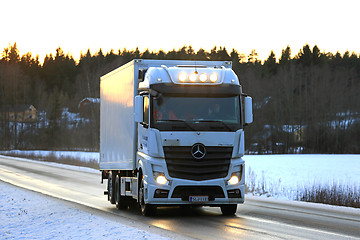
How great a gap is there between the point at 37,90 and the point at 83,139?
174ft

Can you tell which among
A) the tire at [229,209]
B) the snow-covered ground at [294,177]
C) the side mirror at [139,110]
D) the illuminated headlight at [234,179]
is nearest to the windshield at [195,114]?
the side mirror at [139,110]

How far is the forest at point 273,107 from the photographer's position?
3425 inches

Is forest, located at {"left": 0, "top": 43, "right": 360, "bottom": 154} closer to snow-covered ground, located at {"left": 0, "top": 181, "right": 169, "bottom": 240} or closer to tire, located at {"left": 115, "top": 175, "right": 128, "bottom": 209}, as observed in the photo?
tire, located at {"left": 115, "top": 175, "right": 128, "bottom": 209}

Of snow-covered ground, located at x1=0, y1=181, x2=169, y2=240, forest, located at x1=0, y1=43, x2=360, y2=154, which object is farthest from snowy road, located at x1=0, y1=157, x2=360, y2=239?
forest, located at x1=0, y1=43, x2=360, y2=154

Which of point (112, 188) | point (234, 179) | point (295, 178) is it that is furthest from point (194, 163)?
point (295, 178)

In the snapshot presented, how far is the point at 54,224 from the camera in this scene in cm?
1220

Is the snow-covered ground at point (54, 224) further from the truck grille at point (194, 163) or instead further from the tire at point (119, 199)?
the truck grille at point (194, 163)

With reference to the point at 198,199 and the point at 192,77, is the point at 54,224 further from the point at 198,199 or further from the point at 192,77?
the point at 192,77

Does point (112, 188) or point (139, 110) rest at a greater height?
point (139, 110)

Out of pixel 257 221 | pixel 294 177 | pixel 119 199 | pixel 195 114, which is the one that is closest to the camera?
pixel 257 221

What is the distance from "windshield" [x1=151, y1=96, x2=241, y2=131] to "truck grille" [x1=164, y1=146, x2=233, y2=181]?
1.59 ft

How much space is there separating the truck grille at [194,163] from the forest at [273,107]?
62.7 m

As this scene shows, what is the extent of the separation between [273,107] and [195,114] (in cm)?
8309

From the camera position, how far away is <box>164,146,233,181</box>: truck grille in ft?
44.3
